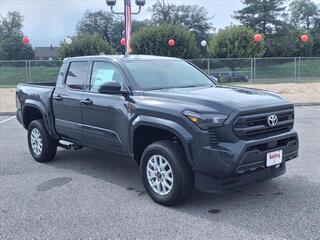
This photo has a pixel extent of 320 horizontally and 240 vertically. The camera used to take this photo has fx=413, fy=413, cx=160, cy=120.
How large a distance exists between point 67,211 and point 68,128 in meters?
1.85

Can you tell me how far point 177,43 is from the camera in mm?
33062

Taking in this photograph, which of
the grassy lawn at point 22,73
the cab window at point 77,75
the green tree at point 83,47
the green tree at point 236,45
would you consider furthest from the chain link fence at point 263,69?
the cab window at point 77,75

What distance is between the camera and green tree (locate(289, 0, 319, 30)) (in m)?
79.6

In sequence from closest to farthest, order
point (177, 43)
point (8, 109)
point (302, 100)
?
1. point (8, 109)
2. point (302, 100)
3. point (177, 43)

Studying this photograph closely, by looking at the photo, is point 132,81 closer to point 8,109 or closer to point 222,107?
point 222,107

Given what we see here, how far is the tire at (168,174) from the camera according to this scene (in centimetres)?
461

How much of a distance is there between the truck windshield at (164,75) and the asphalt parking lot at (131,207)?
56.4 inches

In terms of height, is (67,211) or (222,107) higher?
(222,107)

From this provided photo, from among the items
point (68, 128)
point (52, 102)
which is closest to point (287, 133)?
point (68, 128)

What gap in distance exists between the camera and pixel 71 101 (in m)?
6.18

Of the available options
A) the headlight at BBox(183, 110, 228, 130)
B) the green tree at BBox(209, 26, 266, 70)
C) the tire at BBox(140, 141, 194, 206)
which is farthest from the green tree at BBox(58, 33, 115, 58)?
the headlight at BBox(183, 110, 228, 130)

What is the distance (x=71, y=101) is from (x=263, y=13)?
198 ft

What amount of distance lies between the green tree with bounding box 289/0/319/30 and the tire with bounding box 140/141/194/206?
264 feet

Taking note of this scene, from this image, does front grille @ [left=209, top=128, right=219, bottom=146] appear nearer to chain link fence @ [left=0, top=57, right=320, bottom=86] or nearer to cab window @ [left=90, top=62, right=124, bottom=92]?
cab window @ [left=90, top=62, right=124, bottom=92]
